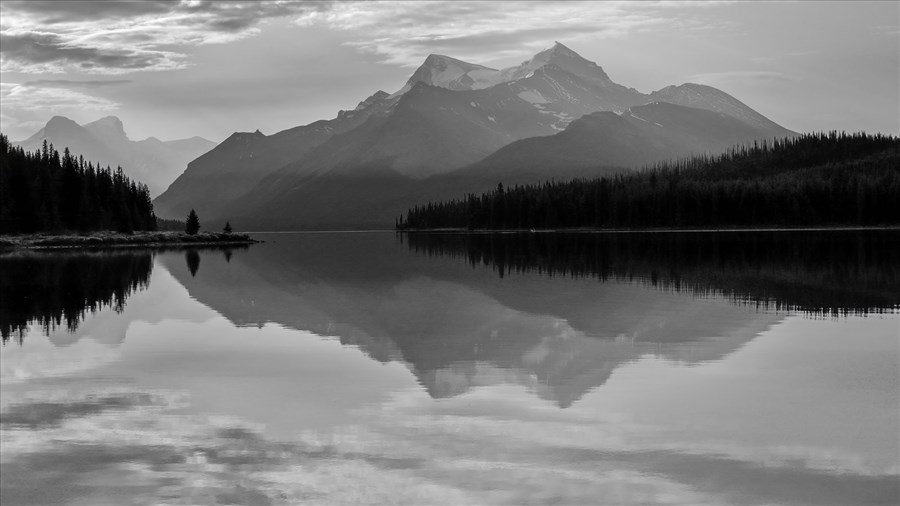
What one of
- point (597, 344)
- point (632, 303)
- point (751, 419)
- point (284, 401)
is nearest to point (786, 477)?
point (751, 419)

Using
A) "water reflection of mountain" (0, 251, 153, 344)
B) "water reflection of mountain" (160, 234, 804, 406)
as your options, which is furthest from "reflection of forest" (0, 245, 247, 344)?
"water reflection of mountain" (160, 234, 804, 406)

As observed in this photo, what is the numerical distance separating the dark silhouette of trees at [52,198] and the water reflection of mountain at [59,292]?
95101mm

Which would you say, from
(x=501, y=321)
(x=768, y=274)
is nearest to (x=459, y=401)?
(x=501, y=321)

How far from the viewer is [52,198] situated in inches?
7028

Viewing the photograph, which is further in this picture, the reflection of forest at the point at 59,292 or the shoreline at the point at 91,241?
the shoreline at the point at 91,241

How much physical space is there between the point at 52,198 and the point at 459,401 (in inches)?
6917

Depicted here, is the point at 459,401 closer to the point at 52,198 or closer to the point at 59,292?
the point at 59,292

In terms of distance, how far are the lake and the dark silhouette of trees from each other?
13875 cm

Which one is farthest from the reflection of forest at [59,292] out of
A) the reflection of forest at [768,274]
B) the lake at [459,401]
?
the reflection of forest at [768,274]

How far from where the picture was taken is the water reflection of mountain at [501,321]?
1056 inches

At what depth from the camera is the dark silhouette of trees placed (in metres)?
171

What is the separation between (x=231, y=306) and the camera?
4831 cm

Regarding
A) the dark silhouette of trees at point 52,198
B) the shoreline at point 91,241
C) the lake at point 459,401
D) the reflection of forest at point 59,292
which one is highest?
the dark silhouette of trees at point 52,198

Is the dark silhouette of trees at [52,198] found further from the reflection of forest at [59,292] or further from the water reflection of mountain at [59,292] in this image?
the water reflection of mountain at [59,292]
